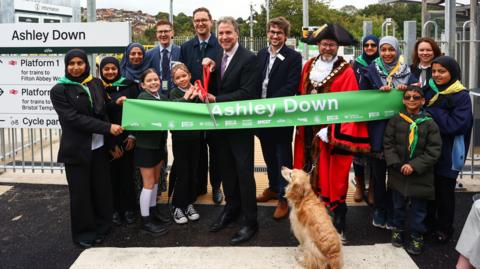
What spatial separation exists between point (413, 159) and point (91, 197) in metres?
3.26

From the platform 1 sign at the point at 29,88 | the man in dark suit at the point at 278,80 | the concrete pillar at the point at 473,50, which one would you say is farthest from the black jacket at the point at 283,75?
the concrete pillar at the point at 473,50

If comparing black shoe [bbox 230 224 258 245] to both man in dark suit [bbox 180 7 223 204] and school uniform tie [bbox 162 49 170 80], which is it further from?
school uniform tie [bbox 162 49 170 80]

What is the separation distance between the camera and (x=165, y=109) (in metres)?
4.83

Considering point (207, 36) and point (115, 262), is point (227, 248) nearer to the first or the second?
point (115, 262)

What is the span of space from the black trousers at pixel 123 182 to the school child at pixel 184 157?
50cm

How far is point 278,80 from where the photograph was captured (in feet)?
16.6

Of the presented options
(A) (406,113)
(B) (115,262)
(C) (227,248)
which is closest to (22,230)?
(B) (115,262)

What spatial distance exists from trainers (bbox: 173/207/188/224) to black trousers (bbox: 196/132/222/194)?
75 cm

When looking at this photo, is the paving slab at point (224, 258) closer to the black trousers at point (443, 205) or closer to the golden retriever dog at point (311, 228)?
the golden retriever dog at point (311, 228)

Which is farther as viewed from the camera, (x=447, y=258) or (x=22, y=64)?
(x=22, y=64)

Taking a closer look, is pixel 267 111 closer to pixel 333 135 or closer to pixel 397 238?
pixel 333 135

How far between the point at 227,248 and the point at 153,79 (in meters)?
1.90

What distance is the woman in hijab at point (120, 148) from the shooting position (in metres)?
5.01

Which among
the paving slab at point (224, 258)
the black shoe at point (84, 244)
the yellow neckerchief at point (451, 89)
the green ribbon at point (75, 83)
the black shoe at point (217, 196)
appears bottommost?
the paving slab at point (224, 258)
